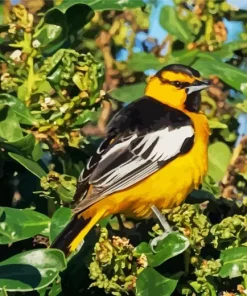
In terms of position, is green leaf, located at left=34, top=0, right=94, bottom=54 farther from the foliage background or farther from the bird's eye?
the bird's eye

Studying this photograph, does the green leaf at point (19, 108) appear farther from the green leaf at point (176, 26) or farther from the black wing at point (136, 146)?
the green leaf at point (176, 26)

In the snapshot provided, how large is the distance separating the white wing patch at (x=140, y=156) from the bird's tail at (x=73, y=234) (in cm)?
10

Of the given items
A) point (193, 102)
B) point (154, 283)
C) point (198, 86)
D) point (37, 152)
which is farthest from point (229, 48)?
point (154, 283)

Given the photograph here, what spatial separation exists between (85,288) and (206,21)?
0.61 metres

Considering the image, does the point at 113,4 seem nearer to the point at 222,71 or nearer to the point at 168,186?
the point at 222,71

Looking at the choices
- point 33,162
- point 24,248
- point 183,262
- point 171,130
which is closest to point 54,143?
point 33,162

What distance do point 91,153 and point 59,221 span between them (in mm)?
241

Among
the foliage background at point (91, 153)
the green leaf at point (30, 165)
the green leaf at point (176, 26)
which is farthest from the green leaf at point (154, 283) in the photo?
the green leaf at point (176, 26)

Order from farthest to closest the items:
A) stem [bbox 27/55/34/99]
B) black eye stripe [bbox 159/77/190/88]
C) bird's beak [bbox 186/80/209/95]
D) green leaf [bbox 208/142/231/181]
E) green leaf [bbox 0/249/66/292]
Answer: black eye stripe [bbox 159/77/190/88] < bird's beak [bbox 186/80/209/95] < green leaf [bbox 208/142/231/181] < stem [bbox 27/55/34/99] < green leaf [bbox 0/249/66/292]

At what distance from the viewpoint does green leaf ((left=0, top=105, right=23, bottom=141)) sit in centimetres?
137

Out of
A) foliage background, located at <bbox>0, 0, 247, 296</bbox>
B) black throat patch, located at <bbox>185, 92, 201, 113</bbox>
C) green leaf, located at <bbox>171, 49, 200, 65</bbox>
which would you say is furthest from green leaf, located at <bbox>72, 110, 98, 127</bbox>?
black throat patch, located at <bbox>185, 92, 201, 113</bbox>

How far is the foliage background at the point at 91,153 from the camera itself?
1234 mm

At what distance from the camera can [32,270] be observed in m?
1.22

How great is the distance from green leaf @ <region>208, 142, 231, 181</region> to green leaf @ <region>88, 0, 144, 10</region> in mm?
411
